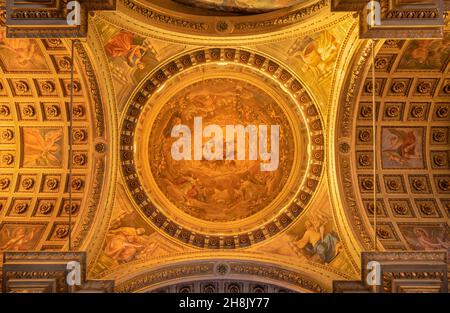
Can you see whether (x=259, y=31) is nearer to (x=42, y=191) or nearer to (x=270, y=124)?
(x=270, y=124)

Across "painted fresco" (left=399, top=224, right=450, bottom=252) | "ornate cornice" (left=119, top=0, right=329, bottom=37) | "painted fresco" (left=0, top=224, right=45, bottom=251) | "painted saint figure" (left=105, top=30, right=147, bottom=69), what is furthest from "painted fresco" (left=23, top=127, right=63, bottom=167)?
"painted fresco" (left=399, top=224, right=450, bottom=252)

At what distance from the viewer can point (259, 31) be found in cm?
1496

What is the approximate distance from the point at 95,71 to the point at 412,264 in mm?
10820

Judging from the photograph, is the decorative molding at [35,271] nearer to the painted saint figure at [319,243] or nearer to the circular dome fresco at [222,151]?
the circular dome fresco at [222,151]

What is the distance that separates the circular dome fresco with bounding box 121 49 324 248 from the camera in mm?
15945

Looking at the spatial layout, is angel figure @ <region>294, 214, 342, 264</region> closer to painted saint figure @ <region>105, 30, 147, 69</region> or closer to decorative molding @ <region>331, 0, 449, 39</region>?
decorative molding @ <region>331, 0, 449, 39</region>

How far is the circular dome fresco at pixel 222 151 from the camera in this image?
15.9 meters

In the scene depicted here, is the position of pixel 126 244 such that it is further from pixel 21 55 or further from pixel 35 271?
pixel 21 55

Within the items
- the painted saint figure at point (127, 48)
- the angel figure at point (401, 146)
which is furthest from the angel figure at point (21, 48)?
the angel figure at point (401, 146)

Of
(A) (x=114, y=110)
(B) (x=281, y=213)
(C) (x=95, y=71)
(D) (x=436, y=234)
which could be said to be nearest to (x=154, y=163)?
(A) (x=114, y=110)
